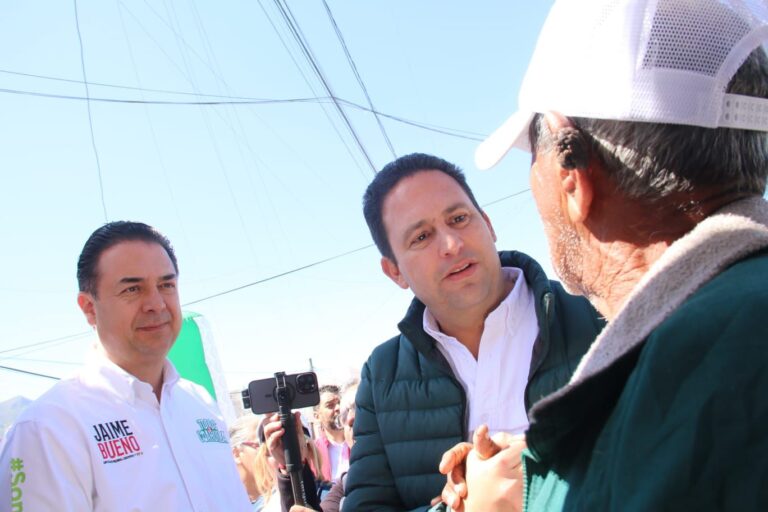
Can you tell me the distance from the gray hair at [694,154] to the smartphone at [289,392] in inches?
85.1

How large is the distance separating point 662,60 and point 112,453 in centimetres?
215

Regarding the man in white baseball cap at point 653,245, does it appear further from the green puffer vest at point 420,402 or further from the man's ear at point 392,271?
the man's ear at point 392,271

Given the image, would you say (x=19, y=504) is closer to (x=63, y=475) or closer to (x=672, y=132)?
(x=63, y=475)

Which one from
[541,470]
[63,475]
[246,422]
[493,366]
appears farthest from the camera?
[246,422]

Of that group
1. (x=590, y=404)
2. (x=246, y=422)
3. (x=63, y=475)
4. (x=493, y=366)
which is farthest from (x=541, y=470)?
(x=246, y=422)

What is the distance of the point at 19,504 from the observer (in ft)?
6.58

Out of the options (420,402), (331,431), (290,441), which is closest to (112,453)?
(290,441)

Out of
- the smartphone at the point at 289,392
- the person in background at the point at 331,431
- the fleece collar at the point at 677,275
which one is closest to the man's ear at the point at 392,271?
the smartphone at the point at 289,392

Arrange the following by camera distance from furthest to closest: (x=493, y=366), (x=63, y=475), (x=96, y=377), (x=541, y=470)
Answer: (x=96, y=377), (x=63, y=475), (x=493, y=366), (x=541, y=470)

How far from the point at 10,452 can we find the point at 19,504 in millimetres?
181

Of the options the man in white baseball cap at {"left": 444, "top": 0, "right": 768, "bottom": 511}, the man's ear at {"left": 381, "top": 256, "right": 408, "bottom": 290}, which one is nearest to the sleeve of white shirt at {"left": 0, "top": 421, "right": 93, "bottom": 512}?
the man's ear at {"left": 381, "top": 256, "right": 408, "bottom": 290}

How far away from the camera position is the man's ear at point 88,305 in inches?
103

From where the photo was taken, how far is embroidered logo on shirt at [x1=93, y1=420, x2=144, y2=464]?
7.35ft

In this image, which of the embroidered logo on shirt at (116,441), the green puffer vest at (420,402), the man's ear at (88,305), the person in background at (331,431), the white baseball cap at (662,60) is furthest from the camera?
the person in background at (331,431)
